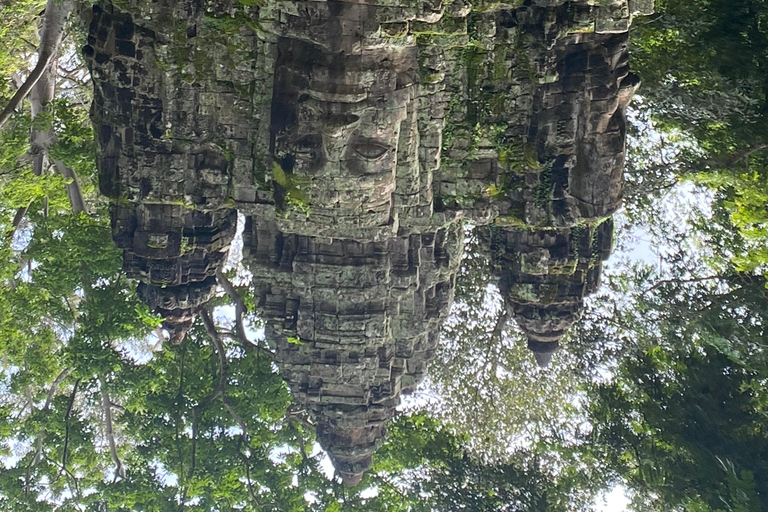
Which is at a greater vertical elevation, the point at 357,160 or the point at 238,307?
the point at 357,160

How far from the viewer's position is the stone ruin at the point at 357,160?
9.59 meters

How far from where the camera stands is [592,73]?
10969 millimetres

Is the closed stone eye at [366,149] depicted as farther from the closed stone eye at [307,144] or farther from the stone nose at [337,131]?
the closed stone eye at [307,144]

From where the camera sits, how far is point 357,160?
9.63m

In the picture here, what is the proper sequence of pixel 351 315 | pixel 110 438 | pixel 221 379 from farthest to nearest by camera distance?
pixel 110 438
pixel 221 379
pixel 351 315

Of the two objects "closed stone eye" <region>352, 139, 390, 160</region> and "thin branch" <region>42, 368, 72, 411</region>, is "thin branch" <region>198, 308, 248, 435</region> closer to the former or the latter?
"thin branch" <region>42, 368, 72, 411</region>

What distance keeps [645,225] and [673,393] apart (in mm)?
5402

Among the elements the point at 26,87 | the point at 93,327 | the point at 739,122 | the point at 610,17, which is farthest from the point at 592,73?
the point at 93,327

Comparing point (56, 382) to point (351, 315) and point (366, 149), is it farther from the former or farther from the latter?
point (366, 149)

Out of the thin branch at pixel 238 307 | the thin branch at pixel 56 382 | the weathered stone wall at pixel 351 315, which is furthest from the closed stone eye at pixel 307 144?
the thin branch at pixel 56 382

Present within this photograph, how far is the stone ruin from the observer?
959cm

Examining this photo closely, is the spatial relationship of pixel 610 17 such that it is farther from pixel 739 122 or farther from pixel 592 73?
pixel 739 122

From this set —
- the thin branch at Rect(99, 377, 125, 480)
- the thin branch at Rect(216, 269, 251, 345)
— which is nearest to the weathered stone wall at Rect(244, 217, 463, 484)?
the thin branch at Rect(216, 269, 251, 345)

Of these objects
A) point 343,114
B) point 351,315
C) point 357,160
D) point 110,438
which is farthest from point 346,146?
point 110,438
